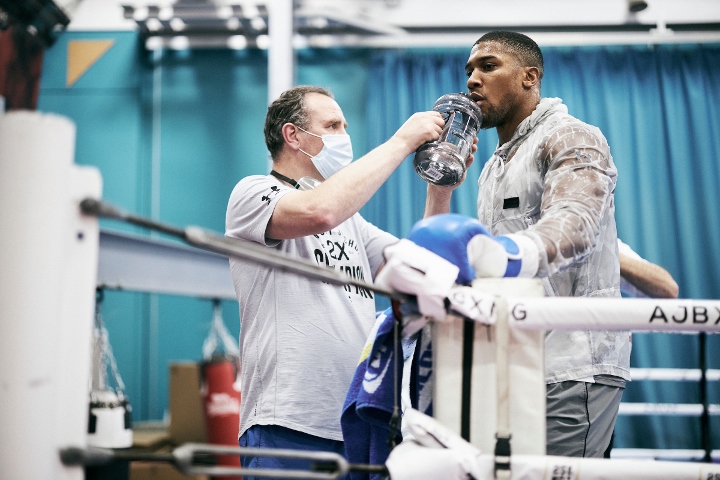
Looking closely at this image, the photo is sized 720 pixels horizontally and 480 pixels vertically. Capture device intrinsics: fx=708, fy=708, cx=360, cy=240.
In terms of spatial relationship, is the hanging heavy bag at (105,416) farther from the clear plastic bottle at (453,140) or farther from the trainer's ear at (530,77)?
the trainer's ear at (530,77)

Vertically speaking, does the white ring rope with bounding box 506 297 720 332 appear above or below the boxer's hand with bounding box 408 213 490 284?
below

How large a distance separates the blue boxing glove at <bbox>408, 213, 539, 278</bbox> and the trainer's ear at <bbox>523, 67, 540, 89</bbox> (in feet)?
2.85

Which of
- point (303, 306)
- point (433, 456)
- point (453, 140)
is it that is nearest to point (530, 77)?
point (453, 140)

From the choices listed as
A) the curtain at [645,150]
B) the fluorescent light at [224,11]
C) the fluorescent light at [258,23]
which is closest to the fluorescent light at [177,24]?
the fluorescent light at [224,11]

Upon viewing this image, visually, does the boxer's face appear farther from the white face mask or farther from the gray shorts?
the gray shorts

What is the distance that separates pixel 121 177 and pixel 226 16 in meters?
1.47

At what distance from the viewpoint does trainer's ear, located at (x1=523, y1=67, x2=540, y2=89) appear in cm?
186

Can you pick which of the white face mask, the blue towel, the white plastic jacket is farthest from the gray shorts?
the white face mask

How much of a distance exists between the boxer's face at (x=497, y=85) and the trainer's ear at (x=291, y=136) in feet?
1.84

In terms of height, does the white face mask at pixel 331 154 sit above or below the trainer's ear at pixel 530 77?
below

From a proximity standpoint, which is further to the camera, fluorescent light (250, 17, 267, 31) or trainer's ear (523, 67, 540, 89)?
fluorescent light (250, 17, 267, 31)

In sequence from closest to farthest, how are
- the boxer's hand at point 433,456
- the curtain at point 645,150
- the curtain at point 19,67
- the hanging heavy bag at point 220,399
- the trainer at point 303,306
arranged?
1. the boxer's hand at point 433,456
2. the trainer at point 303,306
3. the hanging heavy bag at point 220,399
4. the curtain at point 19,67
5. the curtain at point 645,150

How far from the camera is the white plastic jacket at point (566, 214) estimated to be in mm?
1257

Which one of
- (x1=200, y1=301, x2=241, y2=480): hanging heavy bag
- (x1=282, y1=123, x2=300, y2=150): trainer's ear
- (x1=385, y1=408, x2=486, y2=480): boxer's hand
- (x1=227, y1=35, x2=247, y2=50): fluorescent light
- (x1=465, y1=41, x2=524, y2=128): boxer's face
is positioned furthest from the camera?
(x1=227, y1=35, x2=247, y2=50): fluorescent light
